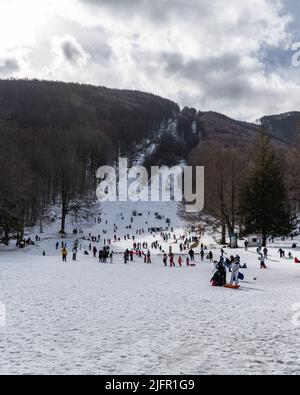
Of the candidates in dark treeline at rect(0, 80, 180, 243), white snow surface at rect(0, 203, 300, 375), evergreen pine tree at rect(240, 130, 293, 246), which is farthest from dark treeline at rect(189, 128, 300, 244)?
white snow surface at rect(0, 203, 300, 375)

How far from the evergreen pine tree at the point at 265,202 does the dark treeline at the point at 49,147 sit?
80.1ft

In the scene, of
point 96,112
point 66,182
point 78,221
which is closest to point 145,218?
point 78,221

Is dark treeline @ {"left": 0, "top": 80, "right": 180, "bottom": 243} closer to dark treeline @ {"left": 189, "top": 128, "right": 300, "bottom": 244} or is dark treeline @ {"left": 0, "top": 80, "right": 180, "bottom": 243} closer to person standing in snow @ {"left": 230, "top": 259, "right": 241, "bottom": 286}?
dark treeline @ {"left": 189, "top": 128, "right": 300, "bottom": 244}

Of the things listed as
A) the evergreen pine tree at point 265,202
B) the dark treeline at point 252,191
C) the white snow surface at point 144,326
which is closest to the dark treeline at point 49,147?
the white snow surface at point 144,326

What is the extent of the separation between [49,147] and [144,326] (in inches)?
4431

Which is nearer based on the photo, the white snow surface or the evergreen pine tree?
the white snow surface

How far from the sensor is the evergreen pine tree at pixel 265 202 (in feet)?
145

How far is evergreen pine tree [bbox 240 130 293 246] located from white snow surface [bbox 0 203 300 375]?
22008 mm

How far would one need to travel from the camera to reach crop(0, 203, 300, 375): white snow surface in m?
7.93

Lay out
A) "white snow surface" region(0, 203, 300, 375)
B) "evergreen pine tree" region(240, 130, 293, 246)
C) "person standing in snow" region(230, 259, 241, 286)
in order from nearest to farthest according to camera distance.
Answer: "white snow surface" region(0, 203, 300, 375) → "person standing in snow" region(230, 259, 241, 286) → "evergreen pine tree" region(240, 130, 293, 246)

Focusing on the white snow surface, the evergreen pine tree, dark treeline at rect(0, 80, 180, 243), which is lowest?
the white snow surface

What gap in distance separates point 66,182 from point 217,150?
24083 millimetres

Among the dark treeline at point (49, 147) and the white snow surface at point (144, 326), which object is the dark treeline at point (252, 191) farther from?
the white snow surface at point (144, 326)
